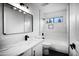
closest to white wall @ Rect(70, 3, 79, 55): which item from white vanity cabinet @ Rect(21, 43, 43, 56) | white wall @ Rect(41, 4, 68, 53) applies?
white wall @ Rect(41, 4, 68, 53)

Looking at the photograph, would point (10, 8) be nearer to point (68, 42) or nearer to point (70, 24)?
point (70, 24)

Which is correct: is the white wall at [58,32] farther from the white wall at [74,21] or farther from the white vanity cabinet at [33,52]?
the white vanity cabinet at [33,52]

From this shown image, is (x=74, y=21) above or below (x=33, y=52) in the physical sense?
above

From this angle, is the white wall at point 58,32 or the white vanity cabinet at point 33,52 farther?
the white wall at point 58,32

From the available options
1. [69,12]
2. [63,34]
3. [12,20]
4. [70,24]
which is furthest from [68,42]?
[12,20]

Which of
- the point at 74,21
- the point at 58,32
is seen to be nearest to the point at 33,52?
the point at 58,32

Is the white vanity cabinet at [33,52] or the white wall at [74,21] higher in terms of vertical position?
the white wall at [74,21]

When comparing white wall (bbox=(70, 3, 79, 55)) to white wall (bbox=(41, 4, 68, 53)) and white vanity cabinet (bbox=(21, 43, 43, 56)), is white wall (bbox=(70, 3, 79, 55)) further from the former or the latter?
white vanity cabinet (bbox=(21, 43, 43, 56))

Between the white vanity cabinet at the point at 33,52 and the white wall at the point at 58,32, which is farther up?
the white wall at the point at 58,32

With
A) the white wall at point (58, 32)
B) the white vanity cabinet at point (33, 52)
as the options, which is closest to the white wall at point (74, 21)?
the white wall at point (58, 32)

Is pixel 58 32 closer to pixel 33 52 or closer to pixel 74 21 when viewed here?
pixel 74 21

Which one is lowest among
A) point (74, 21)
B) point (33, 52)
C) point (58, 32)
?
point (33, 52)

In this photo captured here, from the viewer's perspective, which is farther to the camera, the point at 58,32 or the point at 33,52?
the point at 58,32

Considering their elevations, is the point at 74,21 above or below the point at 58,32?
above
